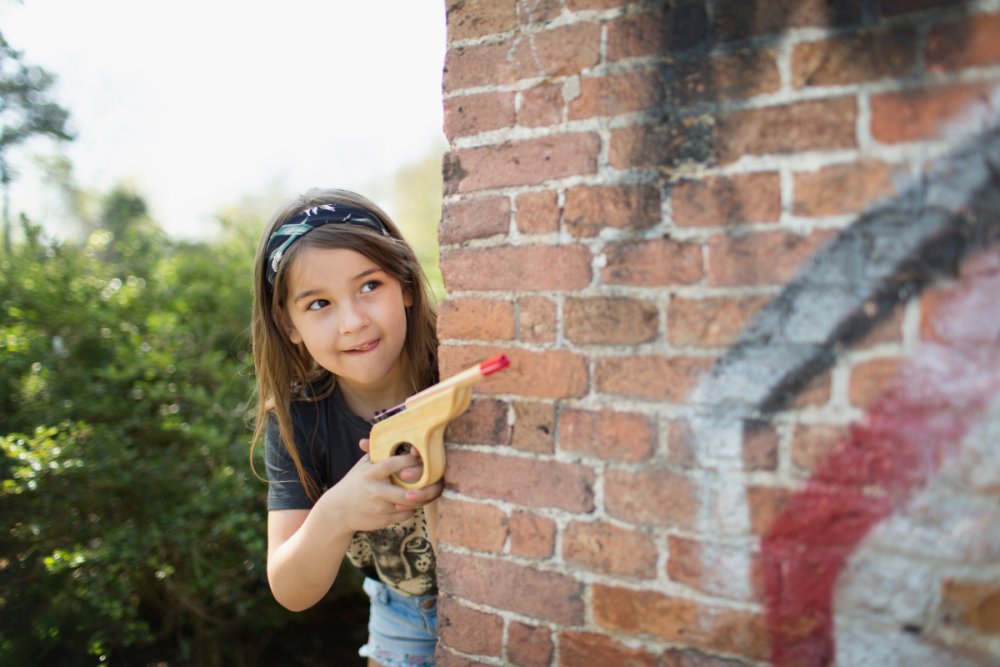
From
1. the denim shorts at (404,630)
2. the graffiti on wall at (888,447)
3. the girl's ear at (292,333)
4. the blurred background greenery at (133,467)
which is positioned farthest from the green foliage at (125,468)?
the graffiti on wall at (888,447)

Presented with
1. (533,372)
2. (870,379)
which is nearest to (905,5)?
(870,379)

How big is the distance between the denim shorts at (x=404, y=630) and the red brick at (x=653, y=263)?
5.03 feet

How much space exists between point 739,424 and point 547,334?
426 mm

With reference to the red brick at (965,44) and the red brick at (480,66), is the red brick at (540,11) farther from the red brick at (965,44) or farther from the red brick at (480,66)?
the red brick at (965,44)

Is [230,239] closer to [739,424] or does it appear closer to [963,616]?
[739,424]

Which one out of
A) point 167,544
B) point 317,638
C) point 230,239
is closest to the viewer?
point 167,544

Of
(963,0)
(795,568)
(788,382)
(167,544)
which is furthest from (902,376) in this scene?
(167,544)

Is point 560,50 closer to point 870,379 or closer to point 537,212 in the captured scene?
point 537,212

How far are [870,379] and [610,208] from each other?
565 millimetres

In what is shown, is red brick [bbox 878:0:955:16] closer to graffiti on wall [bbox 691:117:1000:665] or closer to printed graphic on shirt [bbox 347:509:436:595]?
graffiti on wall [bbox 691:117:1000:665]

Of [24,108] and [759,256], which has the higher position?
[24,108]

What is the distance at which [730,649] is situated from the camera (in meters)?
1.23

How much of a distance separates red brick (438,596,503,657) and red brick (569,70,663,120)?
1147 millimetres

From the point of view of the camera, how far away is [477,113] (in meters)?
1.42
